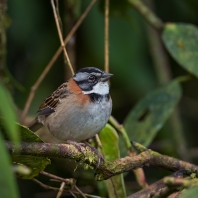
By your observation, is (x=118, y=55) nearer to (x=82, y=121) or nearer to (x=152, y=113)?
(x=152, y=113)

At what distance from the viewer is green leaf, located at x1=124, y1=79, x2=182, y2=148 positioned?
3.42m

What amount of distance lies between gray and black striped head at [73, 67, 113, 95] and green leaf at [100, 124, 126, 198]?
0.27 metres

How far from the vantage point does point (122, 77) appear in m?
4.02

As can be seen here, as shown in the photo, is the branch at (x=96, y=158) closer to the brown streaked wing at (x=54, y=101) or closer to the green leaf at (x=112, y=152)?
the green leaf at (x=112, y=152)

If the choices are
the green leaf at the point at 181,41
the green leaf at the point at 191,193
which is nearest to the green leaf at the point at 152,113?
the green leaf at the point at 181,41

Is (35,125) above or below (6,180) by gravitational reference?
below

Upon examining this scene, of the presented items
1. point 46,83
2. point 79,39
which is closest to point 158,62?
point 79,39

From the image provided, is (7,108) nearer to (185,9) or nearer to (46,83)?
(46,83)

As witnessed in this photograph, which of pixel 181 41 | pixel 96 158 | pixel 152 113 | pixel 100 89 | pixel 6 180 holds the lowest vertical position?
pixel 152 113

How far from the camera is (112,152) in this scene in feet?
9.44

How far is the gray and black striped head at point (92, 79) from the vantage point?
3.07 meters

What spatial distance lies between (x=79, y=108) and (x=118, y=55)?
1.17m

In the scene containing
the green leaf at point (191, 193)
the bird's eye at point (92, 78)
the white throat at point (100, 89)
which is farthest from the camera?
the bird's eye at point (92, 78)

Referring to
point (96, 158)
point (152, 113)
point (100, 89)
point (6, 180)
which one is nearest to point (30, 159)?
point (96, 158)
